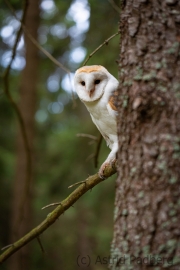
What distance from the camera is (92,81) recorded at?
2301mm

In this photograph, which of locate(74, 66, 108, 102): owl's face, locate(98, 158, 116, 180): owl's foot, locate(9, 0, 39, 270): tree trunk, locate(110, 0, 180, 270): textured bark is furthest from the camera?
locate(9, 0, 39, 270): tree trunk

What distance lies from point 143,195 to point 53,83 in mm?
9929

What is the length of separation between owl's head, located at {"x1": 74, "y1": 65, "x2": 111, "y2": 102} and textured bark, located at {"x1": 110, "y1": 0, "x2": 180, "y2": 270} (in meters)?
0.90

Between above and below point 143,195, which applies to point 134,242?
below

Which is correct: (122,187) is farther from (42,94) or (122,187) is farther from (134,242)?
(42,94)

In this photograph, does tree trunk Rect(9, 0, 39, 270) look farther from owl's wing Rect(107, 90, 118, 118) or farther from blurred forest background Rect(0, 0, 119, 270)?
owl's wing Rect(107, 90, 118, 118)

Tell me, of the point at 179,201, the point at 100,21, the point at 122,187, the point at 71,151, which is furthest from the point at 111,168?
the point at 71,151

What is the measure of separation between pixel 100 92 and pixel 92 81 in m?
0.10

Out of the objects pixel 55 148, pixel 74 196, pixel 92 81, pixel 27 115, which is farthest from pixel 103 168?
pixel 55 148

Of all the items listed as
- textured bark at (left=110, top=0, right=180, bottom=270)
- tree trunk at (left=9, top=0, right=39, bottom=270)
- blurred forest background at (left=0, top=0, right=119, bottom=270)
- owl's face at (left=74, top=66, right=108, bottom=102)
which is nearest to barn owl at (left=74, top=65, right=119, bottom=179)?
owl's face at (left=74, top=66, right=108, bottom=102)

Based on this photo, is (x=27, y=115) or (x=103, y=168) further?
(x=27, y=115)

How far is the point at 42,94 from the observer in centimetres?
859

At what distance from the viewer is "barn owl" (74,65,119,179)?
2301 mm

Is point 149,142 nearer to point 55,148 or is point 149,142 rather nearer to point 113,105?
point 113,105
